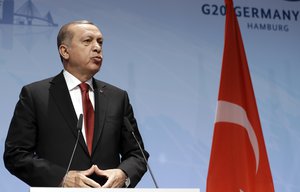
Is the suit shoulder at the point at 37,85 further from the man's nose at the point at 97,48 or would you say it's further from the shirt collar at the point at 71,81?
the man's nose at the point at 97,48

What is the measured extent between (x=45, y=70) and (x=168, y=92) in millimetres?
885

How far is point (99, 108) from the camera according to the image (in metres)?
2.37

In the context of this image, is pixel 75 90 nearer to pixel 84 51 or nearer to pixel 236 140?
pixel 84 51

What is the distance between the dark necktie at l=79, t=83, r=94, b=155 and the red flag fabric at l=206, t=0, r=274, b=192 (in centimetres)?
134

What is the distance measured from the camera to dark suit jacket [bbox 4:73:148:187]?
2.17m

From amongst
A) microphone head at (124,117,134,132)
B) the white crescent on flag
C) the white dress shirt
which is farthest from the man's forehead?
the white crescent on flag

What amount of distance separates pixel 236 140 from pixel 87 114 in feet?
4.71

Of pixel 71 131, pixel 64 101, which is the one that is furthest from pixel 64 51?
pixel 71 131

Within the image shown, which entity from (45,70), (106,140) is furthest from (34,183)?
(45,70)

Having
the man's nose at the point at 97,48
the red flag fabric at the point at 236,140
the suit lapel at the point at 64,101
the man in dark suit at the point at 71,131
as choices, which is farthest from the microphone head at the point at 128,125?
the red flag fabric at the point at 236,140

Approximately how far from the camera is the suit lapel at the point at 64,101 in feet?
7.44

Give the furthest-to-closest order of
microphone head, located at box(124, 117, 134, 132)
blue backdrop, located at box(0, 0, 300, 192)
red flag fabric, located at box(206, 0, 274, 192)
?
blue backdrop, located at box(0, 0, 300, 192) → red flag fabric, located at box(206, 0, 274, 192) → microphone head, located at box(124, 117, 134, 132)

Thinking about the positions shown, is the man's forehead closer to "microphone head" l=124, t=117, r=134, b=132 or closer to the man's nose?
the man's nose

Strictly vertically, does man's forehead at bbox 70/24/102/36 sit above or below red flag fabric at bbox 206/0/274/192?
above
